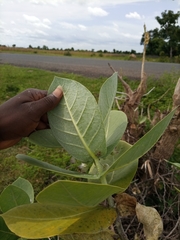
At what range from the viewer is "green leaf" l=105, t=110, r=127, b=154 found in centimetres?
49

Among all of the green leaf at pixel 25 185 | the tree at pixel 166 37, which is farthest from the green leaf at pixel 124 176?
the tree at pixel 166 37

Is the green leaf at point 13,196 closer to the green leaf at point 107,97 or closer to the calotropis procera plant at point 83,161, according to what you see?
the calotropis procera plant at point 83,161

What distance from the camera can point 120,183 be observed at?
1.59ft

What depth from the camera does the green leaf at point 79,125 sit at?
46 centimetres

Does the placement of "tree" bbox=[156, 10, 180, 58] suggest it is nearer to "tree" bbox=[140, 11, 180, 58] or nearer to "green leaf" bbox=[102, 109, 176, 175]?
"tree" bbox=[140, 11, 180, 58]

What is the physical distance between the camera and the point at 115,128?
0.53 meters

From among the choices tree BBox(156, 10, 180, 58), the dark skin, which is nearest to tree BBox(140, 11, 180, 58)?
tree BBox(156, 10, 180, 58)

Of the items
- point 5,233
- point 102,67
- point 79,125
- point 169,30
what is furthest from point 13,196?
point 169,30

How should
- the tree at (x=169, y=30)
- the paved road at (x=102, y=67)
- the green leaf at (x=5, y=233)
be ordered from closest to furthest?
the green leaf at (x=5, y=233)
the paved road at (x=102, y=67)
the tree at (x=169, y=30)

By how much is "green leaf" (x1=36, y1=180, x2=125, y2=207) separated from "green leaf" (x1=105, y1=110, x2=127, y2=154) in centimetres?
10

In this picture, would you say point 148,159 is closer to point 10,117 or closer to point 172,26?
point 10,117

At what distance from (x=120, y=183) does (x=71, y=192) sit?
0.13 metres

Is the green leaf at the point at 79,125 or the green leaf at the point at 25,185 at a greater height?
the green leaf at the point at 79,125

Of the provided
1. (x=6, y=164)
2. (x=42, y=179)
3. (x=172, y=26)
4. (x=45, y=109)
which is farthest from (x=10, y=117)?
(x=172, y=26)
